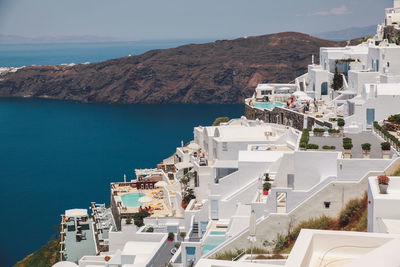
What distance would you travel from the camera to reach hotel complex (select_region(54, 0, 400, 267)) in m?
11.6

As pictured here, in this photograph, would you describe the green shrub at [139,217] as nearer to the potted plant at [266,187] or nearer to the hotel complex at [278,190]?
the hotel complex at [278,190]

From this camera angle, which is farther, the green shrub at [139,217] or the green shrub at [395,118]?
the green shrub at [139,217]

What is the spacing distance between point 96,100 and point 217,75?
89.6 ft

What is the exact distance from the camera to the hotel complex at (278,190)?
38.1ft

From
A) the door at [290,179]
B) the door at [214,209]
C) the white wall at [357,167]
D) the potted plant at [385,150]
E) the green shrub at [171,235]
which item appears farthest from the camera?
the green shrub at [171,235]

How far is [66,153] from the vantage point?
67.1 meters

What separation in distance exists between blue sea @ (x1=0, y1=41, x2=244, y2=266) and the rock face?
8.58 meters

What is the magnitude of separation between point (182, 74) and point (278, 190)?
11229cm

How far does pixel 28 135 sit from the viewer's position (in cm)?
8119

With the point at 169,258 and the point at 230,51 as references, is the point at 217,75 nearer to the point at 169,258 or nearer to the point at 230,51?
the point at 230,51

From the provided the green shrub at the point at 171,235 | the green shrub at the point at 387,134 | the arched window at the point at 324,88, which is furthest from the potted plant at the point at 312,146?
the arched window at the point at 324,88

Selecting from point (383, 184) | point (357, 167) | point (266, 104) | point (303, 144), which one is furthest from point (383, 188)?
point (266, 104)

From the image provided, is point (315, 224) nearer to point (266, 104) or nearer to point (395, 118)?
point (395, 118)

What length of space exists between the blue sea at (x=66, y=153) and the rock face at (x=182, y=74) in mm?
8581
